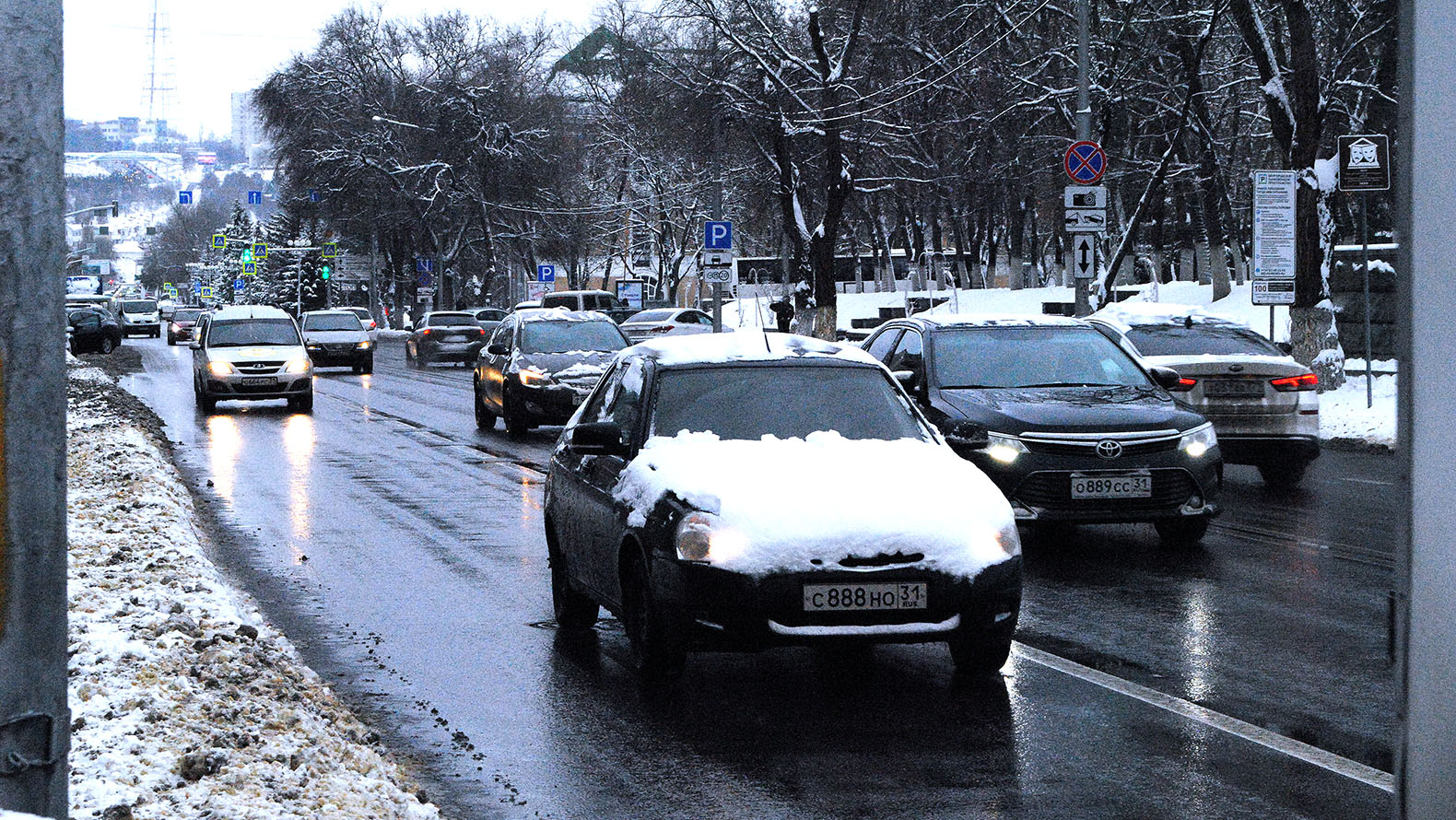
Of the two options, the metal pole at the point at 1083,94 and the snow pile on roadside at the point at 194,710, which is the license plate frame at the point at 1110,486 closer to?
the snow pile on roadside at the point at 194,710

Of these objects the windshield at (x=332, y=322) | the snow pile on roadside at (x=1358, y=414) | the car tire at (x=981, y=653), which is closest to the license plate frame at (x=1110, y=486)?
the car tire at (x=981, y=653)

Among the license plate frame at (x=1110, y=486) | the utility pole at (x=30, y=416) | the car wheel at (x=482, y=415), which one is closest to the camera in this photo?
the utility pole at (x=30, y=416)

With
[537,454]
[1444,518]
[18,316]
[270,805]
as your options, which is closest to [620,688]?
[270,805]

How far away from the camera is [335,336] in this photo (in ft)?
144

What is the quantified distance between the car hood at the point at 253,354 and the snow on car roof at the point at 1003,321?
54.3 feet

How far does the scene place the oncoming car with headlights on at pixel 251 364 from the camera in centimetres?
2753

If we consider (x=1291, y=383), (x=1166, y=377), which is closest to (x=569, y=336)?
(x=1291, y=383)

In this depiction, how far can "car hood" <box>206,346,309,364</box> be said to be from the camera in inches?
1094

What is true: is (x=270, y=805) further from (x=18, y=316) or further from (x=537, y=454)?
(x=537, y=454)

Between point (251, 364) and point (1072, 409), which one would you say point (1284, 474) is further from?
point (251, 364)

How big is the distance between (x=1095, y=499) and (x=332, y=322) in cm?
3545

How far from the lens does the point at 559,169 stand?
234 feet

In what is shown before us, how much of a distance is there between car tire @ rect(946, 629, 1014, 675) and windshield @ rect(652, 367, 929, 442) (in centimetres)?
117

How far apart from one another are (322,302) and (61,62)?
98.8m
